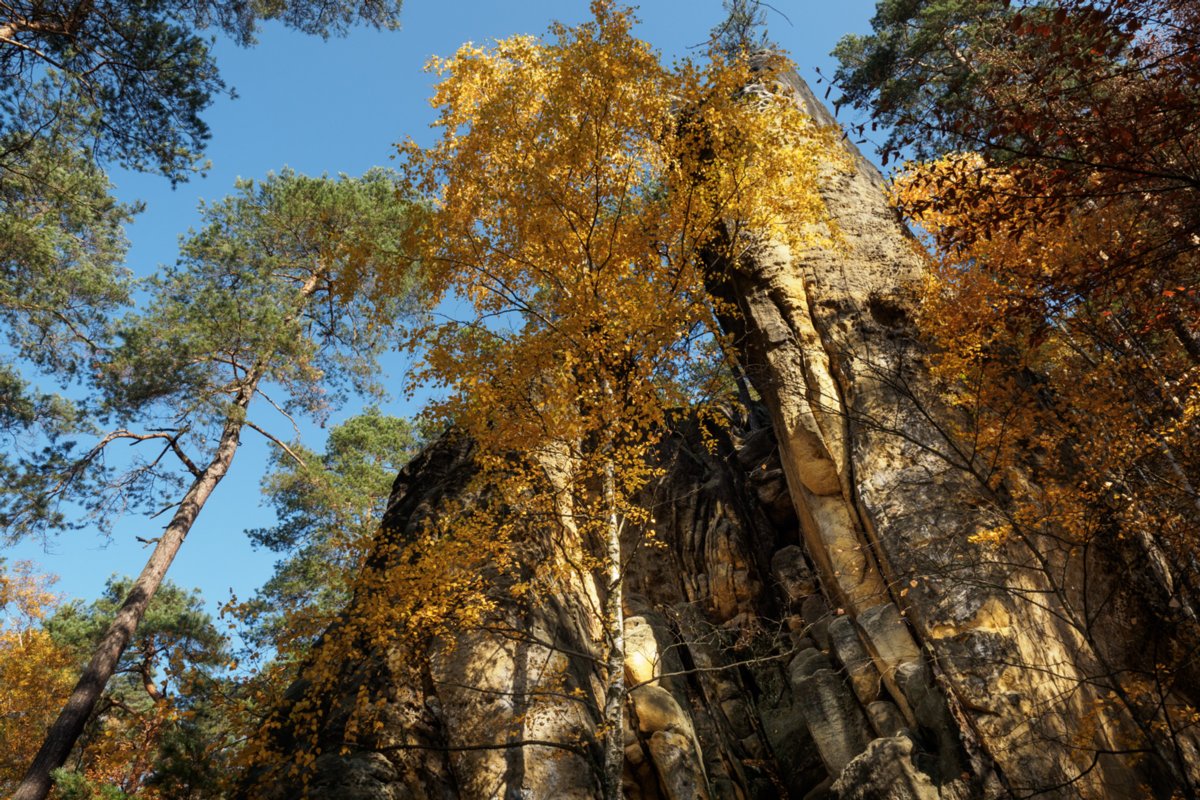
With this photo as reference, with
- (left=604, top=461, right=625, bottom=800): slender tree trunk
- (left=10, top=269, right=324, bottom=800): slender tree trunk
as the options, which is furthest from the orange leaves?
(left=604, top=461, right=625, bottom=800): slender tree trunk

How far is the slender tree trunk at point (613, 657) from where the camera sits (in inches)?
288

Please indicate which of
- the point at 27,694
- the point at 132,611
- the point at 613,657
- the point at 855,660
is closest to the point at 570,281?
the point at 613,657

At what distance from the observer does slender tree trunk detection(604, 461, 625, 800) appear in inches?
288

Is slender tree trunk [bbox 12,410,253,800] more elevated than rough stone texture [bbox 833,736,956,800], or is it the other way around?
slender tree trunk [bbox 12,410,253,800]

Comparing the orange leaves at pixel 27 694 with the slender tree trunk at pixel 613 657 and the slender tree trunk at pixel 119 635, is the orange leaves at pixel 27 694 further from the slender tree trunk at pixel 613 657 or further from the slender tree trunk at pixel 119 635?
the slender tree trunk at pixel 613 657

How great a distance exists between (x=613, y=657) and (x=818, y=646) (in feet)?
22.0

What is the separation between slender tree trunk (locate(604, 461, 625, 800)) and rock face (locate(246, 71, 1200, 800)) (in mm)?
674

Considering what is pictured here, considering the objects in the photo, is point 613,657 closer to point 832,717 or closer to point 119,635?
point 832,717

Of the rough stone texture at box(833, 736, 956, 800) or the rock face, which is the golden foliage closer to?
the rock face

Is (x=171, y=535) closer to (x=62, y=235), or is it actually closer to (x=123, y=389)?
(x=123, y=389)

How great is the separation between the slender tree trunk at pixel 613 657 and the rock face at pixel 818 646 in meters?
0.67

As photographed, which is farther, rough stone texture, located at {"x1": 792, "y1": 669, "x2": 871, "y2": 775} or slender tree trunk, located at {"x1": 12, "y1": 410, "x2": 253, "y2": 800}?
rough stone texture, located at {"x1": 792, "y1": 669, "x2": 871, "y2": 775}

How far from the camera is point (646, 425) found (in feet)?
28.5

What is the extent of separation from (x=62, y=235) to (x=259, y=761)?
11.5 metres
